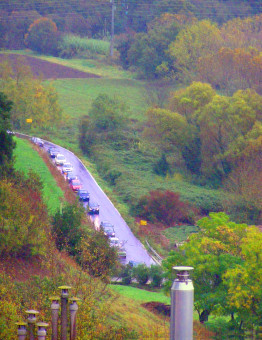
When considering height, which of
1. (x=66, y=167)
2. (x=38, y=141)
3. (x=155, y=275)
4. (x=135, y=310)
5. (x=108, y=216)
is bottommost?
(x=135, y=310)

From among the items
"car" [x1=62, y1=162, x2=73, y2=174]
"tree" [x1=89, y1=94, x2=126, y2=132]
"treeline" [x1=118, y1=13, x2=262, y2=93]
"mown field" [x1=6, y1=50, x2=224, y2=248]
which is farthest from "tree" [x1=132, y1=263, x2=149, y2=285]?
"treeline" [x1=118, y1=13, x2=262, y2=93]

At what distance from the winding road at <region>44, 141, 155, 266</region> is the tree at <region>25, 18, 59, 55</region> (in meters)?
41.6

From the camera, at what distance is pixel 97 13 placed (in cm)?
10231

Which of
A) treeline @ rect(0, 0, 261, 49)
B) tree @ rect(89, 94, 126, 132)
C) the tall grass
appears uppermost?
treeline @ rect(0, 0, 261, 49)

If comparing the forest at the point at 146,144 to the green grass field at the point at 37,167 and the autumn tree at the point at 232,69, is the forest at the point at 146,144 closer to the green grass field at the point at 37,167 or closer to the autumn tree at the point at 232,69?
the autumn tree at the point at 232,69

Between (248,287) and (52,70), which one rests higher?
(52,70)

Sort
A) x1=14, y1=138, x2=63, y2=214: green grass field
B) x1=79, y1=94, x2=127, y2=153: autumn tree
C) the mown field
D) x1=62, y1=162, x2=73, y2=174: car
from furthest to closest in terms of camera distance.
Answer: x1=79, y1=94, x2=127, y2=153: autumn tree → x1=62, y1=162, x2=73, y2=174: car → the mown field → x1=14, y1=138, x2=63, y2=214: green grass field

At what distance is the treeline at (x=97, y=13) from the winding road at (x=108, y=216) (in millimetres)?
46834

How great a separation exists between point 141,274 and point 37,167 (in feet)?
61.0

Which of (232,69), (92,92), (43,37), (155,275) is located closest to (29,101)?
(92,92)

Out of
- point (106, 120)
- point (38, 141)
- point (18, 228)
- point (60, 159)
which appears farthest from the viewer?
point (106, 120)

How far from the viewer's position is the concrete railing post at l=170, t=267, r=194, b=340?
5109 mm

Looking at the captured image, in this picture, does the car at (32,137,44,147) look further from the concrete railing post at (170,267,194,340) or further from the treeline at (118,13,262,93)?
the concrete railing post at (170,267,194,340)

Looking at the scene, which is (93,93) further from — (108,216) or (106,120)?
(108,216)
